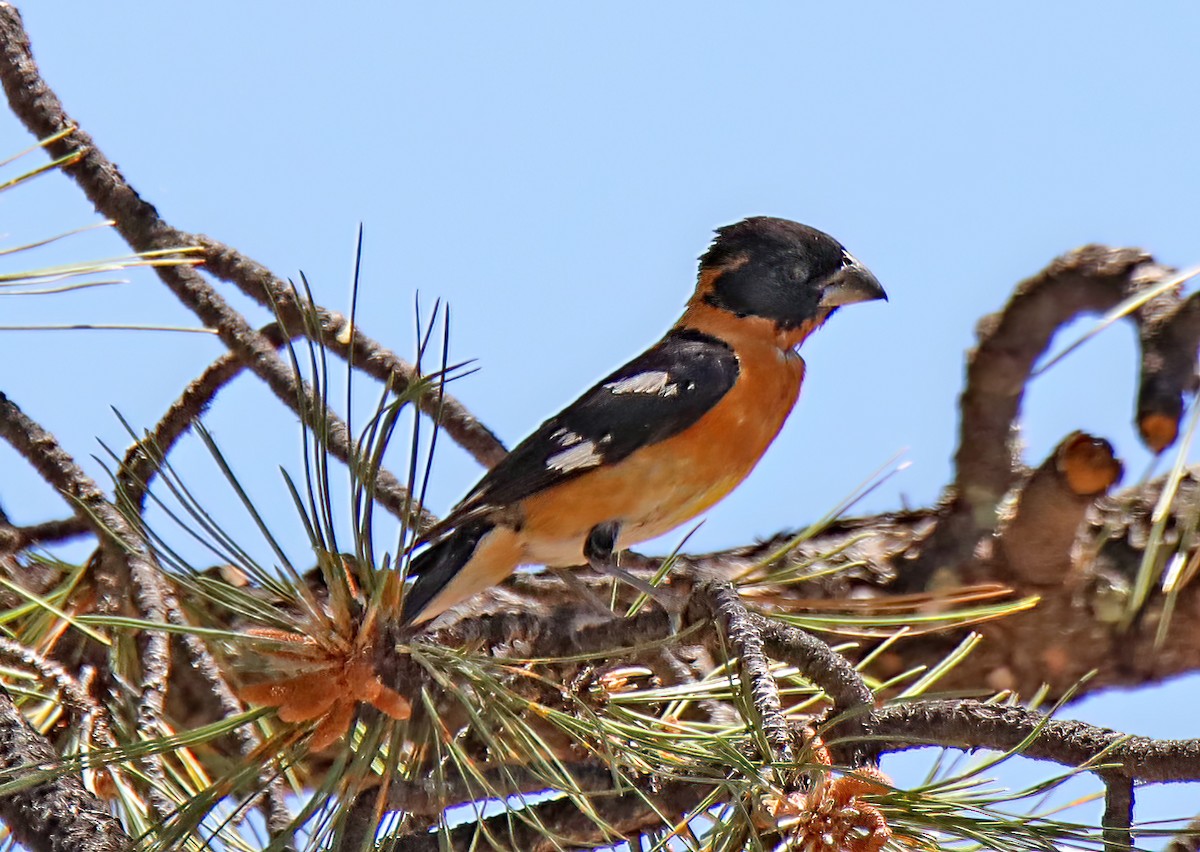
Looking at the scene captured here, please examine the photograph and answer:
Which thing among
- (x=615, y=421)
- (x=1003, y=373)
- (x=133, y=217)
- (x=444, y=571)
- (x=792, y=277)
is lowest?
(x=1003, y=373)

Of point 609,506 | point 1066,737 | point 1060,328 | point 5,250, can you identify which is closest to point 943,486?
point 1060,328

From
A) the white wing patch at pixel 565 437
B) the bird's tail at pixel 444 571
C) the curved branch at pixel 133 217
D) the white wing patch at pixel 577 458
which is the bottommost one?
the bird's tail at pixel 444 571

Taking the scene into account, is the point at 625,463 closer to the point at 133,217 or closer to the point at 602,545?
the point at 602,545

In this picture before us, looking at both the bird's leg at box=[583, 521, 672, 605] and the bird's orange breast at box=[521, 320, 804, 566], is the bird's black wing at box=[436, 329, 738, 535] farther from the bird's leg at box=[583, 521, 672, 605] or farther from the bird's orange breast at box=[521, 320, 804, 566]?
the bird's leg at box=[583, 521, 672, 605]

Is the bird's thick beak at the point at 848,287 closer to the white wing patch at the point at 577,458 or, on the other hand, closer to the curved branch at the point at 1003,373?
the curved branch at the point at 1003,373

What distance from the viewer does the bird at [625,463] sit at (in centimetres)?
305

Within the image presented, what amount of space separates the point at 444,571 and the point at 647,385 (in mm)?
784

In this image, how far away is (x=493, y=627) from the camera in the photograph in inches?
90.5

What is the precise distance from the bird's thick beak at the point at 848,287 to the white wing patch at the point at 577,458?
0.89 metres

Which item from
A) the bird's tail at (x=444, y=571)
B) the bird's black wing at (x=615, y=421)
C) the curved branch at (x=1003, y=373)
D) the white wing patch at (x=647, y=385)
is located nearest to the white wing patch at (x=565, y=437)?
the bird's black wing at (x=615, y=421)

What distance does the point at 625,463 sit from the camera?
325cm

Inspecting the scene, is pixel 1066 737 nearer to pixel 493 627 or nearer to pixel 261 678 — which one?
pixel 493 627

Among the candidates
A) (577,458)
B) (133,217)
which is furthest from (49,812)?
(133,217)

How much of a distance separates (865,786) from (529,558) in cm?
158
